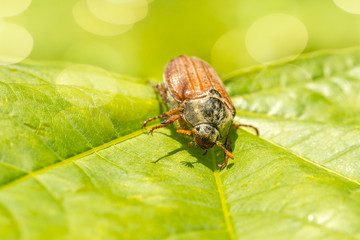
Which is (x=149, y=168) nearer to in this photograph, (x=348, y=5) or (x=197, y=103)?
(x=197, y=103)

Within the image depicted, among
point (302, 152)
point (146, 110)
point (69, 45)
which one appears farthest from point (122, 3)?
point (302, 152)

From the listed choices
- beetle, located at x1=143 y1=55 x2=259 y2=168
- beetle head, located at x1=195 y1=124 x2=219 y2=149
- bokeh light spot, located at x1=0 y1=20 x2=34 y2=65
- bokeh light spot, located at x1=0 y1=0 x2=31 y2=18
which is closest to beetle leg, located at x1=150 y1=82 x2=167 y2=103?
beetle, located at x1=143 y1=55 x2=259 y2=168

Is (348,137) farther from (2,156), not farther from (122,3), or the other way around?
(122,3)

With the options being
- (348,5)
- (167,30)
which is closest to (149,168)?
(167,30)

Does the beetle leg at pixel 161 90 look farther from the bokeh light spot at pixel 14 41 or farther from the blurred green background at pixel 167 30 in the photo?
the bokeh light spot at pixel 14 41

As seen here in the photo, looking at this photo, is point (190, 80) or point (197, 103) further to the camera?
point (190, 80)
